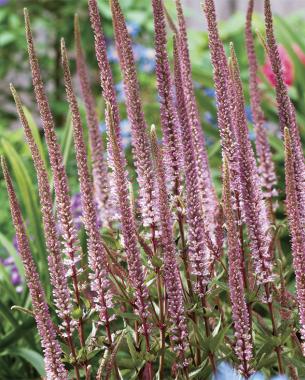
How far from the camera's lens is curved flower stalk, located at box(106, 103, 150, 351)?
154 cm

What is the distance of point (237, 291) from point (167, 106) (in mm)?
400

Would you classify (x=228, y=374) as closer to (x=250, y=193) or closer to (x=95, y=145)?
(x=250, y=193)

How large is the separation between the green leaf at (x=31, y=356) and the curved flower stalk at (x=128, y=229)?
934mm

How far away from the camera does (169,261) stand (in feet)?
5.43

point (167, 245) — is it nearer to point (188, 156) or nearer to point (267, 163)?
point (188, 156)

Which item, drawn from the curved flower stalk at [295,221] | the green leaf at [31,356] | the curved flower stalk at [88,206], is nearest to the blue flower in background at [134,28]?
the green leaf at [31,356]

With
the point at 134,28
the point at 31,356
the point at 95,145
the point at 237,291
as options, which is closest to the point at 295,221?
the point at 237,291

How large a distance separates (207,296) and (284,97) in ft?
1.50

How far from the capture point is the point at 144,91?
6227 mm

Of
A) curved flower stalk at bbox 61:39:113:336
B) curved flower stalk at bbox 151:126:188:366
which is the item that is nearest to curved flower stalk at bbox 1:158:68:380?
curved flower stalk at bbox 61:39:113:336

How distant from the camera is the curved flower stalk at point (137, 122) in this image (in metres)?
1.66

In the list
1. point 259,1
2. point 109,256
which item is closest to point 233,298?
point 109,256

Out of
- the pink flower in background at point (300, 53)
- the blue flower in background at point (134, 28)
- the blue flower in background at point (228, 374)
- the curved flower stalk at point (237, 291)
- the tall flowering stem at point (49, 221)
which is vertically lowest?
the blue flower in background at point (228, 374)

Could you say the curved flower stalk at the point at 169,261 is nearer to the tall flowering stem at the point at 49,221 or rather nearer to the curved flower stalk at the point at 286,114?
the tall flowering stem at the point at 49,221
